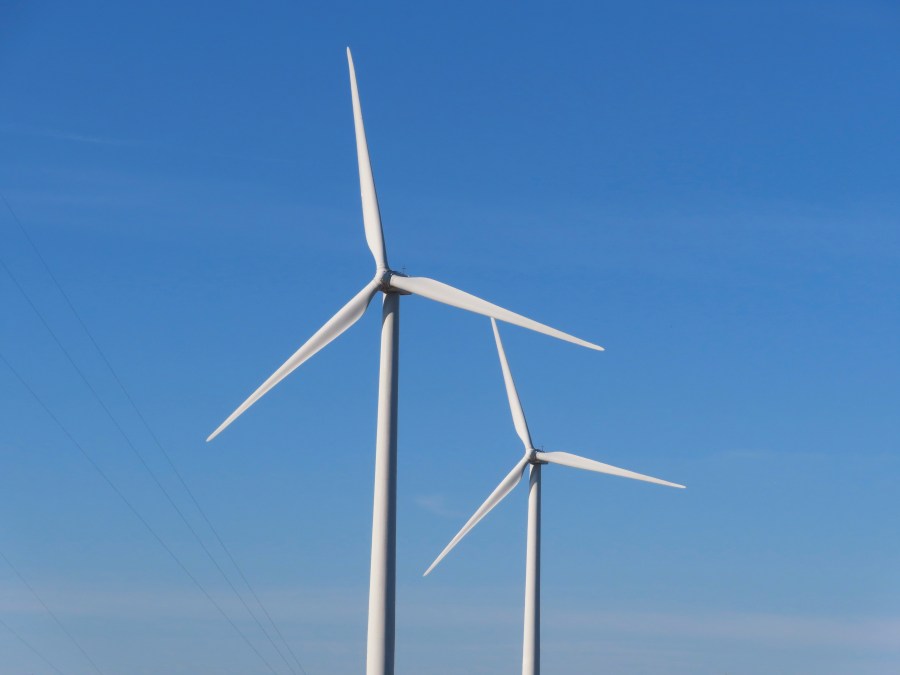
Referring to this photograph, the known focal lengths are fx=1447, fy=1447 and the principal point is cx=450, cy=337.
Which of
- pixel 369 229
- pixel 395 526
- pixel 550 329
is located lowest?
pixel 395 526

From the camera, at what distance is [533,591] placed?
241ft

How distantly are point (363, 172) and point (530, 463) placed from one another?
922 inches

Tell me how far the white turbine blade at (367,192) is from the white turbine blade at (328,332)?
1.55 meters

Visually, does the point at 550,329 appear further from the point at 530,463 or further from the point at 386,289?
the point at 530,463

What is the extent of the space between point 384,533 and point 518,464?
2462 centimetres

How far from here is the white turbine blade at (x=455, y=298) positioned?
54.1 metres

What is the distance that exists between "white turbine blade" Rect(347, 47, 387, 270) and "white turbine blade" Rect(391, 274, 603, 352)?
1.28m

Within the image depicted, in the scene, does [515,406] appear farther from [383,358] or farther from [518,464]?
[383,358]

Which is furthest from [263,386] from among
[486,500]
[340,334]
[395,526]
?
[486,500]

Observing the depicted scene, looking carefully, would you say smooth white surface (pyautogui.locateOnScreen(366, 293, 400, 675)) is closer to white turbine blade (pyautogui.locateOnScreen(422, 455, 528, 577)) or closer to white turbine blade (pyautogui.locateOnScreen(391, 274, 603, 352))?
white turbine blade (pyautogui.locateOnScreen(391, 274, 603, 352))

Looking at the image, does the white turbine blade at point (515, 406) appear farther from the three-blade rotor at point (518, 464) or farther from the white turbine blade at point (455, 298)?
the white turbine blade at point (455, 298)

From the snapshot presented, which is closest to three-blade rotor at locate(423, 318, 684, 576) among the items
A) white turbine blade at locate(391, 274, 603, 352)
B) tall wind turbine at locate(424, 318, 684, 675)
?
tall wind turbine at locate(424, 318, 684, 675)

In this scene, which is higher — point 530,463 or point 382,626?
point 530,463

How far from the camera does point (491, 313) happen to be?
181 feet
